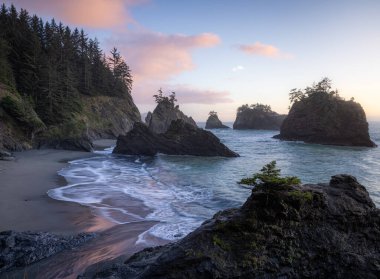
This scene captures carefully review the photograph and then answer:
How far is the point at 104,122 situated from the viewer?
65.4m

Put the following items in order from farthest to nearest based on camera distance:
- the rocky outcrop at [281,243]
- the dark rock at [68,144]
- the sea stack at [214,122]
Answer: the sea stack at [214,122] → the dark rock at [68,144] → the rocky outcrop at [281,243]

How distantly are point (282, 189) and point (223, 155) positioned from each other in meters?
33.5

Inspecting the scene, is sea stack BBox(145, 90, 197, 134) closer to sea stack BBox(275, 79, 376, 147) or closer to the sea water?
sea stack BBox(275, 79, 376, 147)

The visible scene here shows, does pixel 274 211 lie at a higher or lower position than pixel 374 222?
higher

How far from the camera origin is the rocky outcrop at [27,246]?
7.79m

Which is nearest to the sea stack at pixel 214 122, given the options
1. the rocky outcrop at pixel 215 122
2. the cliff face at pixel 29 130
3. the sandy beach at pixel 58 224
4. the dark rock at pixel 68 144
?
the rocky outcrop at pixel 215 122

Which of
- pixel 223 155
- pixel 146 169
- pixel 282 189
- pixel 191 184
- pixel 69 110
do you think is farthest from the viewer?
pixel 69 110

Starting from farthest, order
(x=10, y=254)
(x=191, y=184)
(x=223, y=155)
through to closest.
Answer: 1. (x=223, y=155)
2. (x=191, y=184)
3. (x=10, y=254)

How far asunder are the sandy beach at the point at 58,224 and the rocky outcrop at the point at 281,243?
242cm

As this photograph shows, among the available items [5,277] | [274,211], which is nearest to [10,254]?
[5,277]

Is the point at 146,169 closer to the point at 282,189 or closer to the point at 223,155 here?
the point at 223,155

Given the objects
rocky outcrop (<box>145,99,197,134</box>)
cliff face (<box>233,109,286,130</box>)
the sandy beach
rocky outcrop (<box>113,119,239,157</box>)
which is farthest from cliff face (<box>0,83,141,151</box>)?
cliff face (<box>233,109,286,130</box>)

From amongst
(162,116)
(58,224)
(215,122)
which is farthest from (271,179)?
(215,122)

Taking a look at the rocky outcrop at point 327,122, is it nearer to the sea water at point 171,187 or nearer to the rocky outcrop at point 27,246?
the sea water at point 171,187
